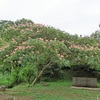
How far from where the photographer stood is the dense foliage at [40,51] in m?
9.39

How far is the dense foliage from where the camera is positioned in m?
9.39

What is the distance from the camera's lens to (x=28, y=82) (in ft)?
39.9

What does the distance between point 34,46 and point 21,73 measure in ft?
11.0

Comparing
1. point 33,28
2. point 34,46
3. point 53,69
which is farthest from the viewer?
point 53,69

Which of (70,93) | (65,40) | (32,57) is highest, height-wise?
(65,40)

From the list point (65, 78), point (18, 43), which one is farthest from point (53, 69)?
point (18, 43)

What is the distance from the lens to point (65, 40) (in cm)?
1118

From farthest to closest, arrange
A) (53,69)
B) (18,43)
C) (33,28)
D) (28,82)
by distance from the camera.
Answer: (53,69), (28,82), (33,28), (18,43)

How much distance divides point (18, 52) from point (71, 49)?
2390 mm

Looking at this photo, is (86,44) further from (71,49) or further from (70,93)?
(70,93)

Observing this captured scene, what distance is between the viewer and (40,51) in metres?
9.66

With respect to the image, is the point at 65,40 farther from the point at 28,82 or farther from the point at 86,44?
the point at 28,82

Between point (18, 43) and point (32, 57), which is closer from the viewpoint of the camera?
point (32, 57)

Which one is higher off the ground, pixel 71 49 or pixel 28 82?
pixel 71 49
